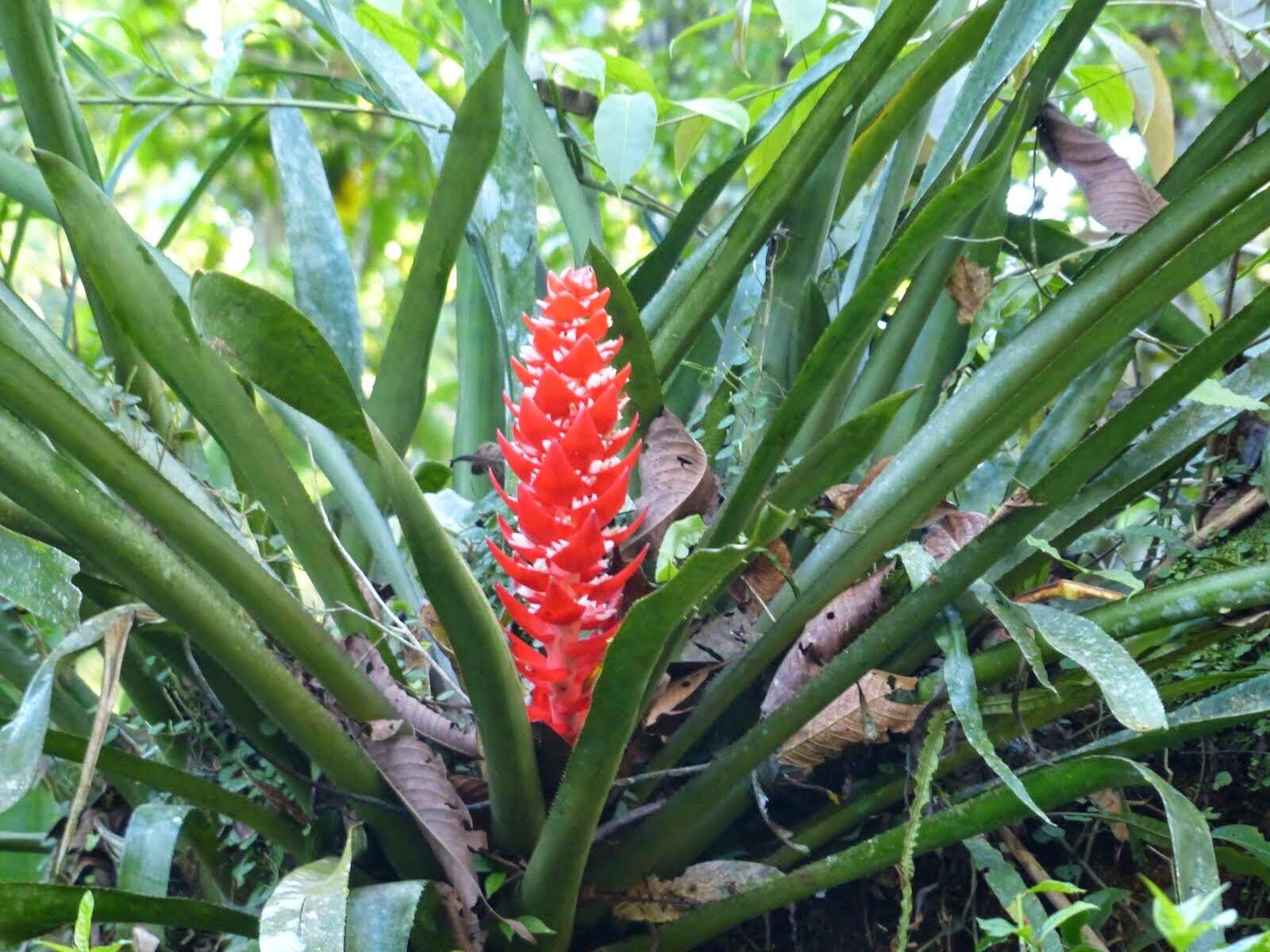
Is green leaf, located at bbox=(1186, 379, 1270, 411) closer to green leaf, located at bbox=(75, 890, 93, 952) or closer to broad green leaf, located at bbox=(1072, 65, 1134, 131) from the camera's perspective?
broad green leaf, located at bbox=(1072, 65, 1134, 131)

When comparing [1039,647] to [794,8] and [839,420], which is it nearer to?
[839,420]

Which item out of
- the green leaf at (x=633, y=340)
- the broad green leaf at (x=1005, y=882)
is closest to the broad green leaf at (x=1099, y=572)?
the broad green leaf at (x=1005, y=882)

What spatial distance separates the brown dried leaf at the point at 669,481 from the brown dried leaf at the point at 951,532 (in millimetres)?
188

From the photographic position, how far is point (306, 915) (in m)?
0.66

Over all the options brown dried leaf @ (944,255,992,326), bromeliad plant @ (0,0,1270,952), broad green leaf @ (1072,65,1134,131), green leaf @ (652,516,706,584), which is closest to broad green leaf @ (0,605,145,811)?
bromeliad plant @ (0,0,1270,952)

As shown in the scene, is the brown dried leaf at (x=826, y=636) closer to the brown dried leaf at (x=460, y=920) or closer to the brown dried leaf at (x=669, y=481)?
the brown dried leaf at (x=669, y=481)

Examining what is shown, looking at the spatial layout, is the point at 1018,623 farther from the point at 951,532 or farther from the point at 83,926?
the point at 83,926

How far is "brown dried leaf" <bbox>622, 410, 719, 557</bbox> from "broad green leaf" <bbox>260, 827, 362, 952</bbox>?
35 cm

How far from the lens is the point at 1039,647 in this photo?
881mm

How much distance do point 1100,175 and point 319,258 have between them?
2.76ft

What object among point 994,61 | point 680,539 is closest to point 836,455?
point 680,539

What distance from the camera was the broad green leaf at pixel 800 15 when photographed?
977mm

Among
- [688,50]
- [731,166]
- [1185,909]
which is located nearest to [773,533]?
[1185,909]

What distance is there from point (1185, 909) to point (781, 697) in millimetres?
498
